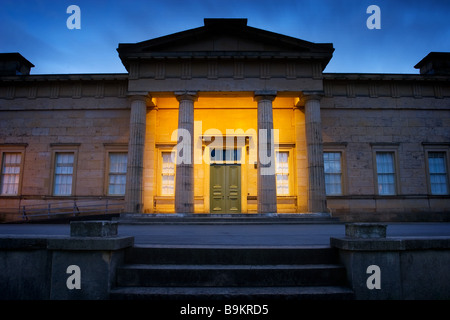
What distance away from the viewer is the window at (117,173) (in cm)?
1769

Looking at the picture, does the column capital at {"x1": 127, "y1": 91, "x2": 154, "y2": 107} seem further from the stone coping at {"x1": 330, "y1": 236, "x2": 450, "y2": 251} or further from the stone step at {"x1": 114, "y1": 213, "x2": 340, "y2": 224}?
the stone coping at {"x1": 330, "y1": 236, "x2": 450, "y2": 251}

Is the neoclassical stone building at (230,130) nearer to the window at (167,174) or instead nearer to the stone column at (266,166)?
the window at (167,174)

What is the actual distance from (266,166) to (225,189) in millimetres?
4174

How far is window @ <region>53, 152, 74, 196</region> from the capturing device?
58.1 feet

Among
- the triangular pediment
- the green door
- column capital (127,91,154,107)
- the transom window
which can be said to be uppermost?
the triangular pediment

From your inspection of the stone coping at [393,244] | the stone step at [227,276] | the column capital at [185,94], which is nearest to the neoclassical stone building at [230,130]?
the column capital at [185,94]

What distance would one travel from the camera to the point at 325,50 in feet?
52.2

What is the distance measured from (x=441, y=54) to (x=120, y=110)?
66.3 feet

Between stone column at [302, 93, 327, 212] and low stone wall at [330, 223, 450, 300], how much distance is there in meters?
10.9

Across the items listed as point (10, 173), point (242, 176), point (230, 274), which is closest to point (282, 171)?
point (242, 176)

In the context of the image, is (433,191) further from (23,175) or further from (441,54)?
(23,175)

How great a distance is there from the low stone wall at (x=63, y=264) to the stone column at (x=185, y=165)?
1036 cm

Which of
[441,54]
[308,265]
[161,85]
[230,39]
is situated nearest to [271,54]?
[230,39]

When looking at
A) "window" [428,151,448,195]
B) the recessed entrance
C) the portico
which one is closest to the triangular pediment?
the portico
